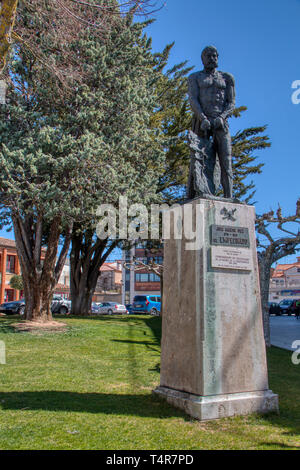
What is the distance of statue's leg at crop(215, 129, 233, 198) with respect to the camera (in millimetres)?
6090

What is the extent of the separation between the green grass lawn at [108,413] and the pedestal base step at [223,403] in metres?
0.09

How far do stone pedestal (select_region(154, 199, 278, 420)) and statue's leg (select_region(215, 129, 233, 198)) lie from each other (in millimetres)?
504

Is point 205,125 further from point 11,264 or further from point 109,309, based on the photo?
point 11,264

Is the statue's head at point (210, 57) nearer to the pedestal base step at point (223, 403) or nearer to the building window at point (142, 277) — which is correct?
the pedestal base step at point (223, 403)

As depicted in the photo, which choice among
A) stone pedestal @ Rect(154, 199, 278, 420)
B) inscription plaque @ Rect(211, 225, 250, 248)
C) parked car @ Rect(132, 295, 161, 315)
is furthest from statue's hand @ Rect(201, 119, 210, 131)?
parked car @ Rect(132, 295, 161, 315)

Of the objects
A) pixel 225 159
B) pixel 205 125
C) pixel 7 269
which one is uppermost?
pixel 205 125

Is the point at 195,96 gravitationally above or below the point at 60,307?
above

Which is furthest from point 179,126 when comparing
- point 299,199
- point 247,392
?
point 247,392

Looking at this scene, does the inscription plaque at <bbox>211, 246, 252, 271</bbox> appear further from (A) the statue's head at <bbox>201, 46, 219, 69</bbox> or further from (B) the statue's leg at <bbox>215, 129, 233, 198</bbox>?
(A) the statue's head at <bbox>201, 46, 219, 69</bbox>

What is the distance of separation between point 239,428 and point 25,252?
12129 mm

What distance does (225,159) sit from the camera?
612 centimetres

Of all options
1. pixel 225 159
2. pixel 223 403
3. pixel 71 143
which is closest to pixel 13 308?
pixel 71 143

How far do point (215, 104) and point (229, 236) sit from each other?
204cm

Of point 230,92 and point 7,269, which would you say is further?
point 7,269
